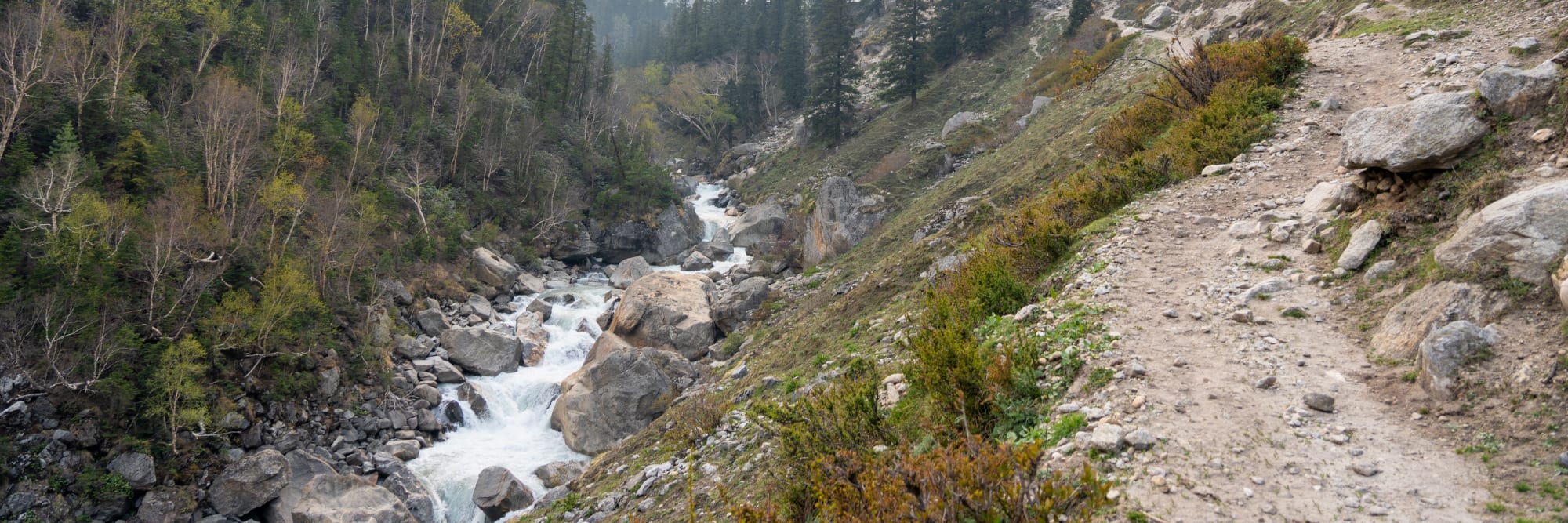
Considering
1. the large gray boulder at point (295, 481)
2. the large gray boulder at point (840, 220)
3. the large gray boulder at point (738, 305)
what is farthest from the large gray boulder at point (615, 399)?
the large gray boulder at point (840, 220)

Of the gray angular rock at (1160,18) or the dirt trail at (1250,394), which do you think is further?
the gray angular rock at (1160,18)

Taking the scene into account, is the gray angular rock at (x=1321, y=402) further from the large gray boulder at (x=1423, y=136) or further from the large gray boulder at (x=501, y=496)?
the large gray boulder at (x=501, y=496)

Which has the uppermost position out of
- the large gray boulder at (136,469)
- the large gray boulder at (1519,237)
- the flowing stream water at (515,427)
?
the large gray boulder at (1519,237)

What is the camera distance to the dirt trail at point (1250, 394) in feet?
14.5

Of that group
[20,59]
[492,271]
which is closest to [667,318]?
[492,271]

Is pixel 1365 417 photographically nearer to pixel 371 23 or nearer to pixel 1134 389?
pixel 1134 389

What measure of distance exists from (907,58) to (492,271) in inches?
1281

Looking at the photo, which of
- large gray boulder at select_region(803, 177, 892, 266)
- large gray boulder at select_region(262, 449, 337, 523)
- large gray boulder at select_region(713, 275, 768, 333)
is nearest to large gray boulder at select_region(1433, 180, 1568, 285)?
large gray boulder at select_region(713, 275, 768, 333)

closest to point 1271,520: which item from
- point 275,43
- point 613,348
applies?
point 613,348

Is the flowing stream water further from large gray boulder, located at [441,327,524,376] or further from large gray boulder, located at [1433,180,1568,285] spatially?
large gray boulder, located at [1433,180,1568,285]

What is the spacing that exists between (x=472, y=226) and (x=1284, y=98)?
3236 centimetres

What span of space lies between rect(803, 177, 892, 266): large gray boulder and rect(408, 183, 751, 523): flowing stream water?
8.94m

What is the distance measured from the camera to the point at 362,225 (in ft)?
82.8

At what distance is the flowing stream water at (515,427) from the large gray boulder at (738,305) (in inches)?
191
